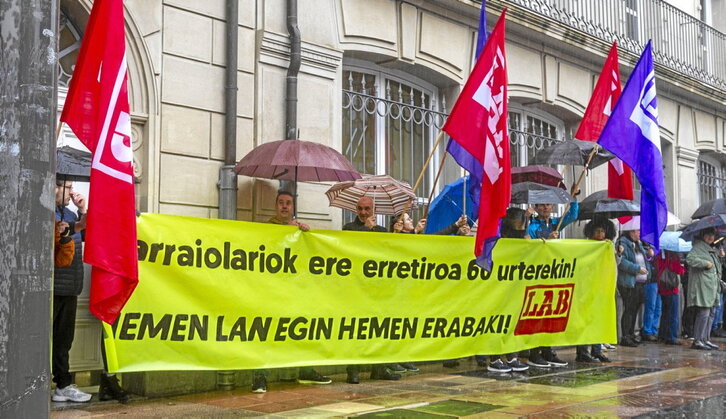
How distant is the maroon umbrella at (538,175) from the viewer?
10141 mm

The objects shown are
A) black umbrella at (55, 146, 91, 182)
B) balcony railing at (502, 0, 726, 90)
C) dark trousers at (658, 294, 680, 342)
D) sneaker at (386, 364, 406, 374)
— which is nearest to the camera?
black umbrella at (55, 146, 91, 182)

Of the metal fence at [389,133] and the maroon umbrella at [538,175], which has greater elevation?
the metal fence at [389,133]

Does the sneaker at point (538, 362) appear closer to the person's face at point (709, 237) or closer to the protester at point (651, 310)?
the protester at point (651, 310)

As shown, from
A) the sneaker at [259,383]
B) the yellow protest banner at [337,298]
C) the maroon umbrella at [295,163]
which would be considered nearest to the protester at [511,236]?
the yellow protest banner at [337,298]

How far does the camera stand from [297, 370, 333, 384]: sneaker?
8.38 m

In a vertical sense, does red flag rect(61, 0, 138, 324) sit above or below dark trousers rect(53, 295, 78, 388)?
above

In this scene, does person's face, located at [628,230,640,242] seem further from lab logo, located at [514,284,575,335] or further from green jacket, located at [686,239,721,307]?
lab logo, located at [514,284,575,335]

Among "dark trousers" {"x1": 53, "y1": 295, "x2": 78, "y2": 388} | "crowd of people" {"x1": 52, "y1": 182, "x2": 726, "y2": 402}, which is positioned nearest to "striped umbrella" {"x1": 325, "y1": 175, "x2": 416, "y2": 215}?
"crowd of people" {"x1": 52, "y1": 182, "x2": 726, "y2": 402}

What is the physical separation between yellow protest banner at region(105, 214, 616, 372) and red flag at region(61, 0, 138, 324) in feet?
5.84

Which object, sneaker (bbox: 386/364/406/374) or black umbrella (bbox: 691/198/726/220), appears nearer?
sneaker (bbox: 386/364/406/374)

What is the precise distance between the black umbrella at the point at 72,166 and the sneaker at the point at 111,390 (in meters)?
1.69

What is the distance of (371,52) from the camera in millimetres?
10773

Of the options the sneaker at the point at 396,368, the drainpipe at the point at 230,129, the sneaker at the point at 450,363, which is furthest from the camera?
the sneaker at the point at 450,363

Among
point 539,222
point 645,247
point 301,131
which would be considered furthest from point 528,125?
point 301,131
